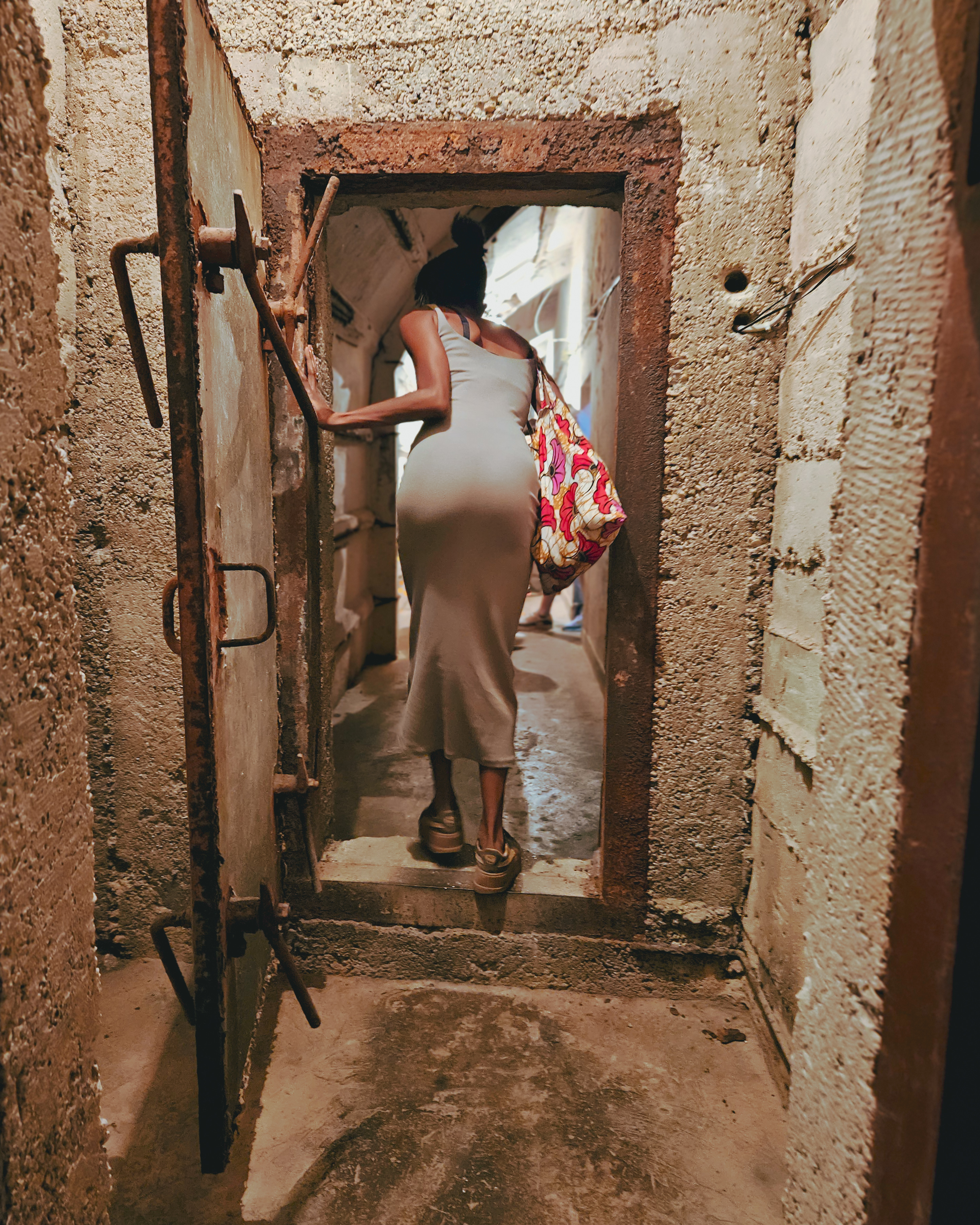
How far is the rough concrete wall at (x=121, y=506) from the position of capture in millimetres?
1887

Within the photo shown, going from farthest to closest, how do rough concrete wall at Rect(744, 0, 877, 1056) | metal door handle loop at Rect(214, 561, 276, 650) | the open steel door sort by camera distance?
rough concrete wall at Rect(744, 0, 877, 1056), metal door handle loop at Rect(214, 561, 276, 650), the open steel door

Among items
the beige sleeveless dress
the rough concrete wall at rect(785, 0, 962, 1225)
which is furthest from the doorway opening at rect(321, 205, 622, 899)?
the rough concrete wall at rect(785, 0, 962, 1225)

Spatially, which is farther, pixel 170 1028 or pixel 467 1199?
pixel 170 1028

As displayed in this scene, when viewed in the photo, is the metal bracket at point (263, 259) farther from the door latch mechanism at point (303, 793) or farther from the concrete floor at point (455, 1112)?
the concrete floor at point (455, 1112)

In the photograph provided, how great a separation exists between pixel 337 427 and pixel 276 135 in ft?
2.79

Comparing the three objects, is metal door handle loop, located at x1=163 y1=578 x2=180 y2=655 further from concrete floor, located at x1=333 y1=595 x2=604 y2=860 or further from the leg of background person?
concrete floor, located at x1=333 y1=595 x2=604 y2=860

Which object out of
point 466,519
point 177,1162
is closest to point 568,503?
point 466,519

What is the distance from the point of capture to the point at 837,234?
1.58 metres

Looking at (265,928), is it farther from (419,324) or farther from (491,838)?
(419,324)

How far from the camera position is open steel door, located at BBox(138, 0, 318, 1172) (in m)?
1.05

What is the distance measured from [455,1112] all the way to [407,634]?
4866mm

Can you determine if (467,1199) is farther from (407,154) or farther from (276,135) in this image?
(276,135)

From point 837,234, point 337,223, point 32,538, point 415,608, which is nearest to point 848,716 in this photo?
point 32,538

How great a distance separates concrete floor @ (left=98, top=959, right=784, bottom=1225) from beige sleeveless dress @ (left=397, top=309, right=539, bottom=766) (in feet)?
2.65
